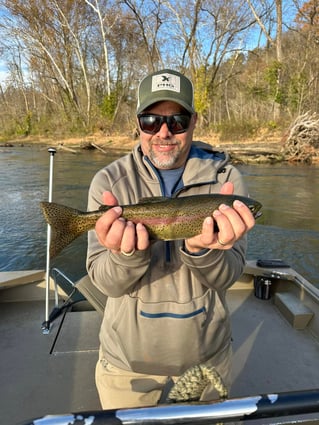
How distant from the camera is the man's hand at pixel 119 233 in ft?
6.17

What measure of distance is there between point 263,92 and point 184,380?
32935mm

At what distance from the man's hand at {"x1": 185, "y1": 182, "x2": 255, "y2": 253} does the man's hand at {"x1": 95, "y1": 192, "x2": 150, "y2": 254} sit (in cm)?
32

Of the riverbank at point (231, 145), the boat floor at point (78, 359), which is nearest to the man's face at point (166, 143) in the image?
the boat floor at point (78, 359)

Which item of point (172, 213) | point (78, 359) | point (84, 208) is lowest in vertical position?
point (78, 359)

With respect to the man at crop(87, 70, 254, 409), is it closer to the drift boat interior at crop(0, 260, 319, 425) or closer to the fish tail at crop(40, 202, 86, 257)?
the fish tail at crop(40, 202, 86, 257)

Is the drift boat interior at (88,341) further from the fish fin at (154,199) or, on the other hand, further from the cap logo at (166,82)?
the cap logo at (166,82)

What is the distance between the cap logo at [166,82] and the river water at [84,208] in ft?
18.8

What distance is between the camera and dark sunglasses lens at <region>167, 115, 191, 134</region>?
228 cm

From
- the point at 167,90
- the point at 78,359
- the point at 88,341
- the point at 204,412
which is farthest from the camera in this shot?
the point at 88,341

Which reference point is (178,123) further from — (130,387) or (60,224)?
(130,387)

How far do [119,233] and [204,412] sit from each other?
1.01 meters

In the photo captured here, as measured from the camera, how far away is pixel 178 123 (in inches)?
90.4

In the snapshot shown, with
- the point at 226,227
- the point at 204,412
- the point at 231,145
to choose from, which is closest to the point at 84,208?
the point at 226,227

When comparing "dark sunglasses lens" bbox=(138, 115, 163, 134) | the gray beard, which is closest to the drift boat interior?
the gray beard
